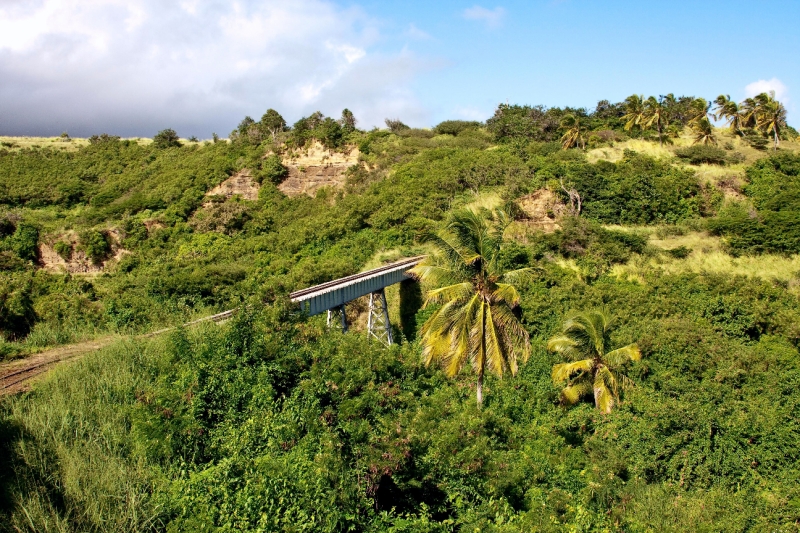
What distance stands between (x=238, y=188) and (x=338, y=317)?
25.5m

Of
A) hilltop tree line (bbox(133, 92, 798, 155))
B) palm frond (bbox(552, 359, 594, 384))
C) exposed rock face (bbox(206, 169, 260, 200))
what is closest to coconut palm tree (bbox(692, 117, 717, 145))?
hilltop tree line (bbox(133, 92, 798, 155))

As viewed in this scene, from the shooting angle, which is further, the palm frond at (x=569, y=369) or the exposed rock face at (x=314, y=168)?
the exposed rock face at (x=314, y=168)

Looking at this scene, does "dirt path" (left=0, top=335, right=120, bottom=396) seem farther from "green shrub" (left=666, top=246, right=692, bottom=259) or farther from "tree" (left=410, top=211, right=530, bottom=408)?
"green shrub" (left=666, top=246, right=692, bottom=259)

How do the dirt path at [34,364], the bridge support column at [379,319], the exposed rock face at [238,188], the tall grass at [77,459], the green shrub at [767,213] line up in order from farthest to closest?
1. the exposed rock face at [238,188]
2. the green shrub at [767,213]
3. the bridge support column at [379,319]
4. the dirt path at [34,364]
5. the tall grass at [77,459]

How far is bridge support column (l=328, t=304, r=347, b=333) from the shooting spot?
26422 mm

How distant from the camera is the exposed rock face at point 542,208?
3891cm

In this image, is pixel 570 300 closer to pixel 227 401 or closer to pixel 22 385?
pixel 227 401

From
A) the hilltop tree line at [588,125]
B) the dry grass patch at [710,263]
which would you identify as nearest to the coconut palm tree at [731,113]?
the hilltop tree line at [588,125]

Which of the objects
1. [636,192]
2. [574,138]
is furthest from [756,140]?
[636,192]

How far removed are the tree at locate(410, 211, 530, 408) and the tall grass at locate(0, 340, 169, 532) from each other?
832cm

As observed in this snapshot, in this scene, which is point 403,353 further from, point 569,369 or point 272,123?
point 272,123

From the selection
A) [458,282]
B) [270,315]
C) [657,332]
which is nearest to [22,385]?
[270,315]

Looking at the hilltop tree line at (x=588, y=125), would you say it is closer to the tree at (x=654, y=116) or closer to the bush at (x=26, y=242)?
the tree at (x=654, y=116)

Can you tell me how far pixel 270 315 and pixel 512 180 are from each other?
94.6ft
